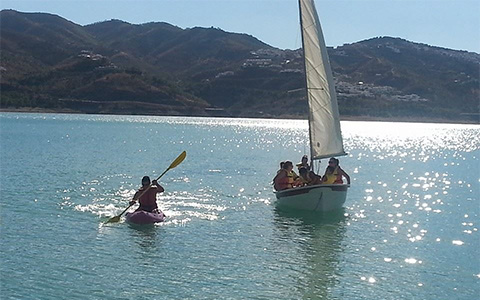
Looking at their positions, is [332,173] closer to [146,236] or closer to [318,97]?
[318,97]

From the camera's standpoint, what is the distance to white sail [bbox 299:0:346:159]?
28.0 meters

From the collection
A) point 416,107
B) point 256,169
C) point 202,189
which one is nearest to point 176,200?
point 202,189

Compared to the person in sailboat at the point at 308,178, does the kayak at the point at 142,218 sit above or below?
below

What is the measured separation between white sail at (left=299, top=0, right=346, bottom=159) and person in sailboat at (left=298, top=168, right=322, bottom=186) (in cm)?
84

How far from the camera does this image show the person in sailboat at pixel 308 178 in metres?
26.9

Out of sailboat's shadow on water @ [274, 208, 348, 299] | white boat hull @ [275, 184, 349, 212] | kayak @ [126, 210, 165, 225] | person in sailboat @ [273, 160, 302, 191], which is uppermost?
person in sailboat @ [273, 160, 302, 191]

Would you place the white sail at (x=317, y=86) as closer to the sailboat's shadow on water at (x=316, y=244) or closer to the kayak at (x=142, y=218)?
the sailboat's shadow on water at (x=316, y=244)

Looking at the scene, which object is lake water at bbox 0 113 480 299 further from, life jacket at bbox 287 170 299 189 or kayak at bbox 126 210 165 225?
life jacket at bbox 287 170 299 189

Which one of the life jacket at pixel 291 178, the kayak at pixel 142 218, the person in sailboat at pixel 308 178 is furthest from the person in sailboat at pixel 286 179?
the kayak at pixel 142 218

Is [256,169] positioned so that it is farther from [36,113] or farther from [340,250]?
[36,113]

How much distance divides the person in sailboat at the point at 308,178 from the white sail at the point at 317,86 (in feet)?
2.75

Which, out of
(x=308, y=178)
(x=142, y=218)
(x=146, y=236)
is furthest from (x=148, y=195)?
(x=308, y=178)

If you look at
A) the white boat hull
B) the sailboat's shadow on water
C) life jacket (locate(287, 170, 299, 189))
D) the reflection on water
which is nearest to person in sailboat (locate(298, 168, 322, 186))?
life jacket (locate(287, 170, 299, 189))

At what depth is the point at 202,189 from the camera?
35156mm
